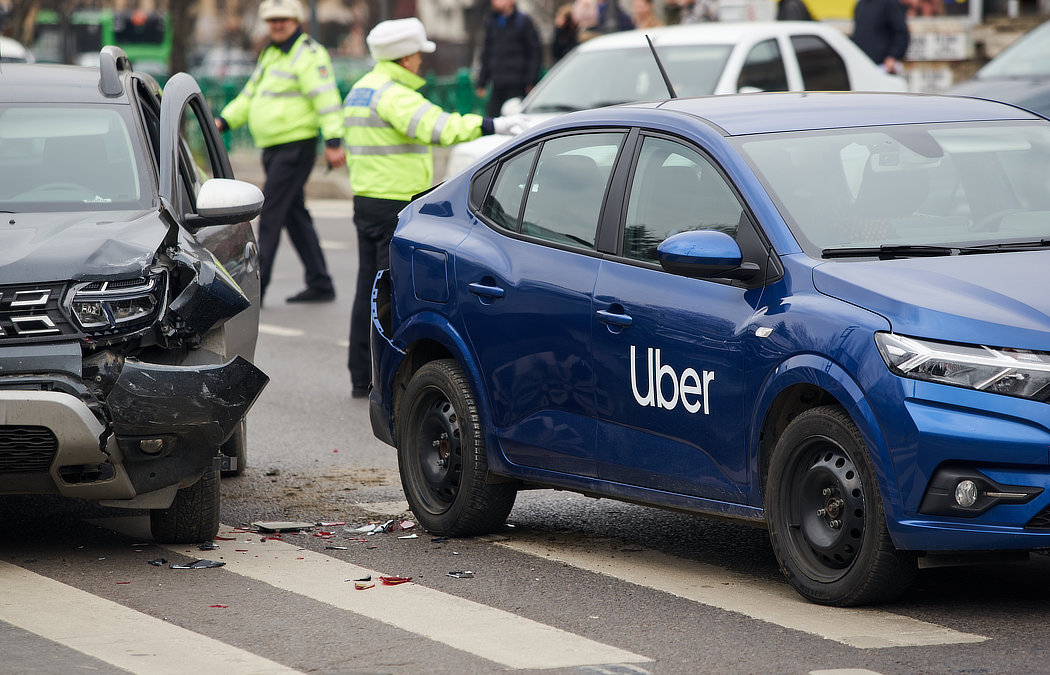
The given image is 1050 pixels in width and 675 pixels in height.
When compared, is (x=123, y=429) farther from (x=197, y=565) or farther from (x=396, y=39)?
(x=396, y=39)

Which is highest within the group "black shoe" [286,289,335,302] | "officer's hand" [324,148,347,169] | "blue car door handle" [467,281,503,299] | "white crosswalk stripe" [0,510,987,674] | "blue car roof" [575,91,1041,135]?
"blue car roof" [575,91,1041,135]

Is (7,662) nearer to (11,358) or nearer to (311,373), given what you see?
(11,358)

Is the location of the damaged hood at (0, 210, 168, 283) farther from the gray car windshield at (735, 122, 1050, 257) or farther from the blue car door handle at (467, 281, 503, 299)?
the gray car windshield at (735, 122, 1050, 257)

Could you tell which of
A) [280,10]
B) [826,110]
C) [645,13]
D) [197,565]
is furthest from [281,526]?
[645,13]

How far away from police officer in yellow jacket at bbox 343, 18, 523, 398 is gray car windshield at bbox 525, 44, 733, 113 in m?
4.76

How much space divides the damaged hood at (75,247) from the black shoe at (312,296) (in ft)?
26.0

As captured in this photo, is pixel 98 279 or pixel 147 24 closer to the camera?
pixel 98 279

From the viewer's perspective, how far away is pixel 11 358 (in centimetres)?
617

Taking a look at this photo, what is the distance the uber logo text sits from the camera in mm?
5953

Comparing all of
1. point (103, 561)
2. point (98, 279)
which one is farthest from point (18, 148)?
point (103, 561)

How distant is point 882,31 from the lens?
1869 cm

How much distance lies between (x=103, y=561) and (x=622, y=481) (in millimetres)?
1920

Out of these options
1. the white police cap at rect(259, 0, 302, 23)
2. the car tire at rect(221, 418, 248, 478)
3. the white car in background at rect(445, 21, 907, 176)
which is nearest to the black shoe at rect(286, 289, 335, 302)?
the white car in background at rect(445, 21, 907, 176)

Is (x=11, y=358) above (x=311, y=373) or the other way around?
above
